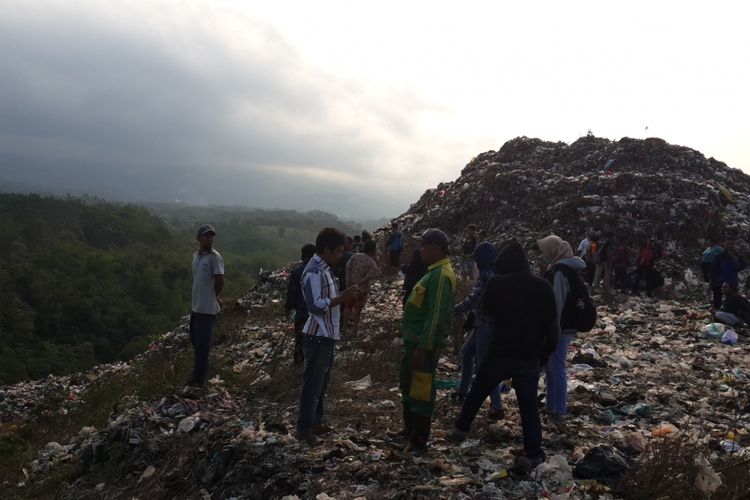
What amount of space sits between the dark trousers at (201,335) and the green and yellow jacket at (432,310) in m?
2.70

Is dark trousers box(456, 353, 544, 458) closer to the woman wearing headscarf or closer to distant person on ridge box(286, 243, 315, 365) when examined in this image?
the woman wearing headscarf

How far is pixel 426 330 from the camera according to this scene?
3438 mm

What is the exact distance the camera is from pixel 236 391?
18.6 ft

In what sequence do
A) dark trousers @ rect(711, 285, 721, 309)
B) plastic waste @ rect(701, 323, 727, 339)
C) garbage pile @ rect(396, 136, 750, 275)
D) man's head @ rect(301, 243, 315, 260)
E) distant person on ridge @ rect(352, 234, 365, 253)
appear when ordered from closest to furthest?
man's head @ rect(301, 243, 315, 260), plastic waste @ rect(701, 323, 727, 339), dark trousers @ rect(711, 285, 721, 309), distant person on ridge @ rect(352, 234, 365, 253), garbage pile @ rect(396, 136, 750, 275)

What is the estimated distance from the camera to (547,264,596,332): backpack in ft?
13.7

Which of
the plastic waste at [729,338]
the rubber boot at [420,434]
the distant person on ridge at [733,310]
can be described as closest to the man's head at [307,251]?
the rubber boot at [420,434]

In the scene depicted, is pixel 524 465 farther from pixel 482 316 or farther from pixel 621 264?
pixel 621 264

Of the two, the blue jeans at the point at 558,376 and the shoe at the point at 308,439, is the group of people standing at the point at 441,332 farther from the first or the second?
the blue jeans at the point at 558,376

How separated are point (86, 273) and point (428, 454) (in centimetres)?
4779

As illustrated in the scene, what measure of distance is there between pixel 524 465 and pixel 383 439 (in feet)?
3.85

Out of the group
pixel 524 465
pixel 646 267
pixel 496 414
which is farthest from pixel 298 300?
pixel 646 267

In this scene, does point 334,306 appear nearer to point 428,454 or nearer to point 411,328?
point 411,328

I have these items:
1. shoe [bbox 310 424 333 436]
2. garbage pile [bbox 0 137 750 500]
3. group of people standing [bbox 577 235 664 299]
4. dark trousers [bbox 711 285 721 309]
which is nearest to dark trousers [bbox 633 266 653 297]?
group of people standing [bbox 577 235 664 299]

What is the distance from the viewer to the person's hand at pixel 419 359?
11.3ft
